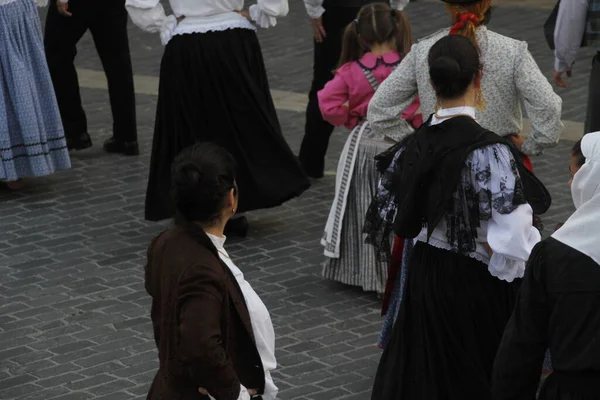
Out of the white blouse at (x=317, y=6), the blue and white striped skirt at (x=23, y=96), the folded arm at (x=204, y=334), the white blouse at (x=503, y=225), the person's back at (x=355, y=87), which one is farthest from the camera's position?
the blue and white striped skirt at (x=23, y=96)

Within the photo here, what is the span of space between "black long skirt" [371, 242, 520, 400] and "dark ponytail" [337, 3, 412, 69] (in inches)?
75.1

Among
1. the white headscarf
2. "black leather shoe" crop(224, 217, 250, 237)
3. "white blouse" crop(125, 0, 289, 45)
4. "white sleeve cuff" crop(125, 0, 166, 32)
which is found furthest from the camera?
"black leather shoe" crop(224, 217, 250, 237)

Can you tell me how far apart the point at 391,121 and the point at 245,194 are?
184 centimetres

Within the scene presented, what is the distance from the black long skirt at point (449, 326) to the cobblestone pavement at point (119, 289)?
2.61ft

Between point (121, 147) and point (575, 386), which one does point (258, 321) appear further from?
point (121, 147)

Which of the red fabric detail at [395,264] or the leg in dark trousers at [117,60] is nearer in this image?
the red fabric detail at [395,264]

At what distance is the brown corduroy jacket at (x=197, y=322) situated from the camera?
11.1ft

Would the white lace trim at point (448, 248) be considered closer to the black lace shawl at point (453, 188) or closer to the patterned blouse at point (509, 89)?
the black lace shawl at point (453, 188)

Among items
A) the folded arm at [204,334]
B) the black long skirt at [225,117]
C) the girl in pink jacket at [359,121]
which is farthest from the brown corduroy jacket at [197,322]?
the black long skirt at [225,117]

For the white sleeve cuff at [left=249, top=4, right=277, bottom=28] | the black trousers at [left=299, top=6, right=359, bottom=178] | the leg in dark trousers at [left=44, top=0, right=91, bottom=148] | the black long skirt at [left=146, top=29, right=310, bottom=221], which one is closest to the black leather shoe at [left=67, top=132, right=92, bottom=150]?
the leg in dark trousers at [left=44, top=0, right=91, bottom=148]

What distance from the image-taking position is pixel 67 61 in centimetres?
874

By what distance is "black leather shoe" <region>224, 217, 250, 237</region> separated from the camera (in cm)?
711

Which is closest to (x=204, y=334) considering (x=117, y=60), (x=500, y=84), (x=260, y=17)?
(x=500, y=84)

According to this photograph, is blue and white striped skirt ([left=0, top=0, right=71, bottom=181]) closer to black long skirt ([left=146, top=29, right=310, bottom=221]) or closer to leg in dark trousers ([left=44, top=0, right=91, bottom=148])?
leg in dark trousers ([left=44, top=0, right=91, bottom=148])
